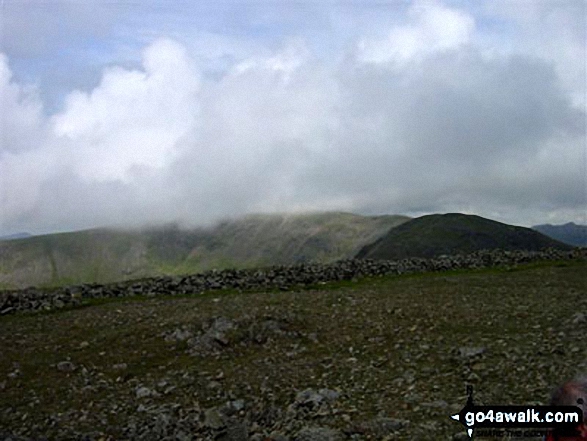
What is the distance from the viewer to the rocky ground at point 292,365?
47.2 ft

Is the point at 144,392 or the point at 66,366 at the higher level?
the point at 66,366

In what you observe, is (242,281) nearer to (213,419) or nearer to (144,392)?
(144,392)

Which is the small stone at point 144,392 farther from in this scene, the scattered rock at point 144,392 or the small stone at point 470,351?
the small stone at point 470,351

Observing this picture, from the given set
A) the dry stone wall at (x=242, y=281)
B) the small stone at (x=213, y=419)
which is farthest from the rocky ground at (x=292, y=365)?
the dry stone wall at (x=242, y=281)

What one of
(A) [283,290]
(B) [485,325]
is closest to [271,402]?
(B) [485,325]

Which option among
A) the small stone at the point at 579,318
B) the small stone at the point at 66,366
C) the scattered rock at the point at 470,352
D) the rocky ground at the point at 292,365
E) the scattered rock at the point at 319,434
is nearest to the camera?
the scattered rock at the point at 319,434

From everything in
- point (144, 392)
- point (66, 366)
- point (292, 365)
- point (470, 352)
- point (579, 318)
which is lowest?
point (144, 392)

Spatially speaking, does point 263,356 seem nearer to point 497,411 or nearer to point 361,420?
point 361,420

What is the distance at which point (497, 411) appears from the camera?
246 inches

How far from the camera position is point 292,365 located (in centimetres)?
1817

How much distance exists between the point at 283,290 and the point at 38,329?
45.1 feet

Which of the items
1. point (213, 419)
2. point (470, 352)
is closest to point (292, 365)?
point (213, 419)

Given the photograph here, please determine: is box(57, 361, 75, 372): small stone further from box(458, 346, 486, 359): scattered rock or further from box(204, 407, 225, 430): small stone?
box(458, 346, 486, 359): scattered rock

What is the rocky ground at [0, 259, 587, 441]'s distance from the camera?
14375 mm
